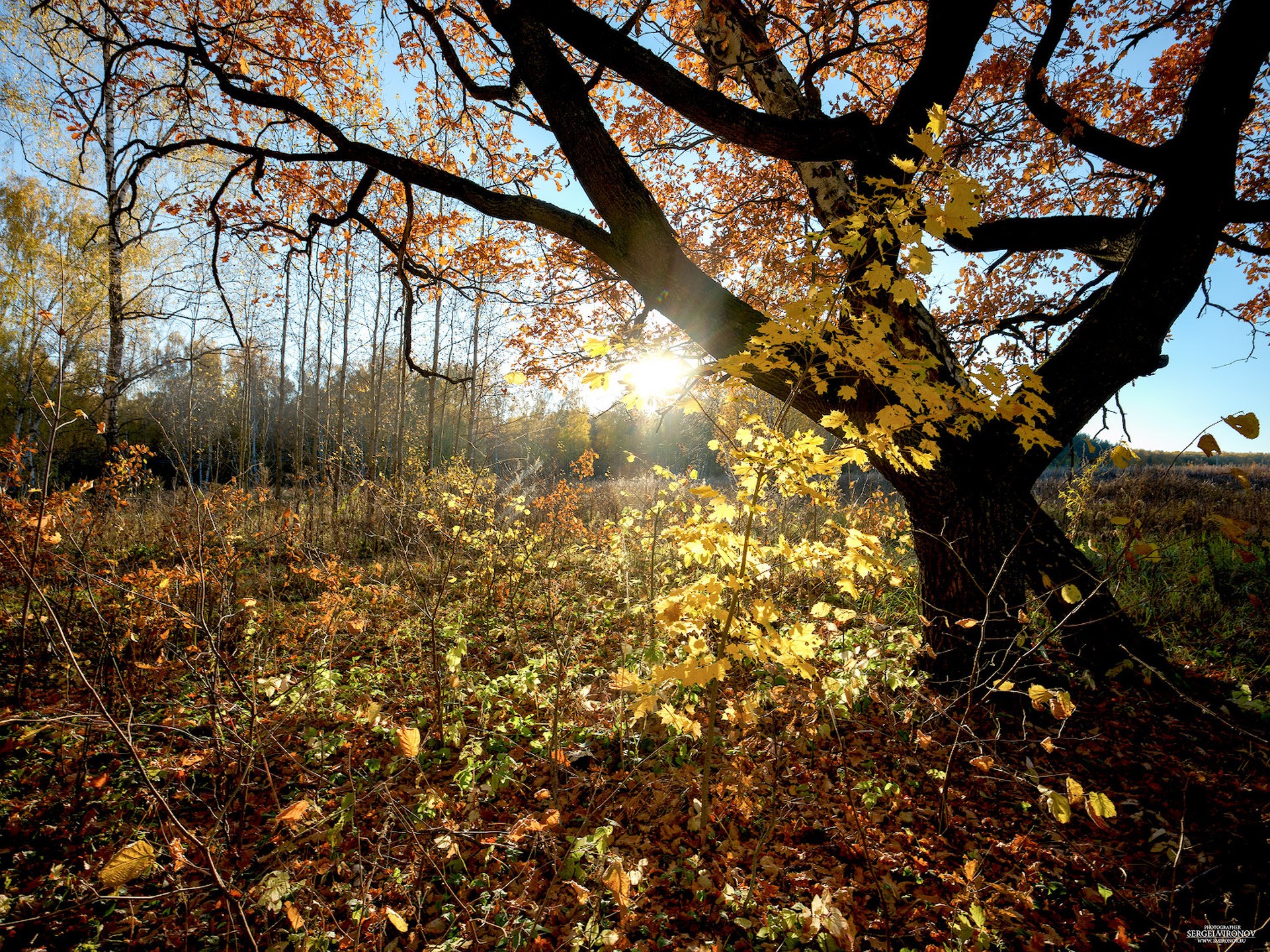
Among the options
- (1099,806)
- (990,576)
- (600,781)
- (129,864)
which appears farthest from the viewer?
(990,576)

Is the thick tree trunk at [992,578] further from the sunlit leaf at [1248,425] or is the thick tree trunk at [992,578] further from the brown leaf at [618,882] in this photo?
the brown leaf at [618,882]

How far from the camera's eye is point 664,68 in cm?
247

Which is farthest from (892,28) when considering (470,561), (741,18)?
(470,561)

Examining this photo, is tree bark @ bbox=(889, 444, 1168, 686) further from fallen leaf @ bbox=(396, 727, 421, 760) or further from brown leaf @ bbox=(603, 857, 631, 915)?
fallen leaf @ bbox=(396, 727, 421, 760)

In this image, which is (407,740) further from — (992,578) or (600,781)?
(992,578)

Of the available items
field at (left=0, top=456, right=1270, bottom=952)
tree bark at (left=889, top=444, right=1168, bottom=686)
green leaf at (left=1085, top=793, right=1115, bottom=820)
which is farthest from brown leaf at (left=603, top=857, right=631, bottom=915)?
tree bark at (left=889, top=444, right=1168, bottom=686)

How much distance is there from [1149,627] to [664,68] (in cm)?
621

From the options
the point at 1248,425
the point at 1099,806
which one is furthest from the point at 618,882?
the point at 1248,425

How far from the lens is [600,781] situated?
246 cm

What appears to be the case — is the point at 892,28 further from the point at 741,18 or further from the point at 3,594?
the point at 3,594

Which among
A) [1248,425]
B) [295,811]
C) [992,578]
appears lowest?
[295,811]

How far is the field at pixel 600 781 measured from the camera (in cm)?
181

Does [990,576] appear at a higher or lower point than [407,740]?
higher

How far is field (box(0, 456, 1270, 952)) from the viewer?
71.3 inches
